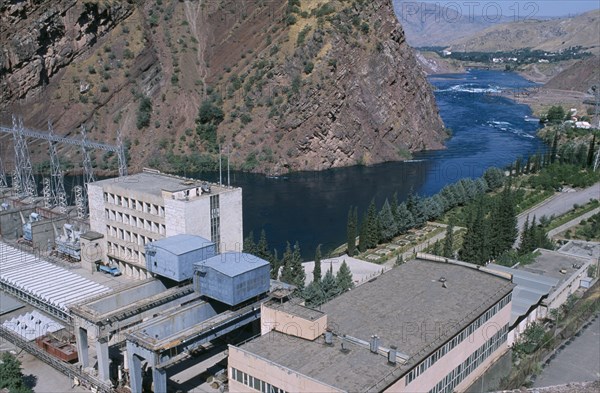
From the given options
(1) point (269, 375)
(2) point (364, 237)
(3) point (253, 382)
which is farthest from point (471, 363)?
(2) point (364, 237)

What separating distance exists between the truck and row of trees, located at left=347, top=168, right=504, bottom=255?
1742 cm

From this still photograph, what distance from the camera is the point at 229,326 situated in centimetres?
2708

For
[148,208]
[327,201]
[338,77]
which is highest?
[338,77]

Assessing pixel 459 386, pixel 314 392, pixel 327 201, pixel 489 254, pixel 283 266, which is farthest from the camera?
pixel 327 201

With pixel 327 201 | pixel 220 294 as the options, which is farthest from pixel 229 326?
pixel 327 201

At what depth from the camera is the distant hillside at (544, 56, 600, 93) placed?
146 metres

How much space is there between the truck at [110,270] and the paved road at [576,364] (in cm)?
2325

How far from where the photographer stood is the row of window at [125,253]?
36.1 metres

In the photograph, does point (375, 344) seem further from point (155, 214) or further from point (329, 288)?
point (155, 214)

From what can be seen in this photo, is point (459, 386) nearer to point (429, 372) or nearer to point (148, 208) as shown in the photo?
point (429, 372)

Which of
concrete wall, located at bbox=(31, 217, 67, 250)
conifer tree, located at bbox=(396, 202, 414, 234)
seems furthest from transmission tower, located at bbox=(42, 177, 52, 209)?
conifer tree, located at bbox=(396, 202, 414, 234)

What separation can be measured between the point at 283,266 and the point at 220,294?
13676 millimetres

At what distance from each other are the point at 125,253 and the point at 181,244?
8054mm

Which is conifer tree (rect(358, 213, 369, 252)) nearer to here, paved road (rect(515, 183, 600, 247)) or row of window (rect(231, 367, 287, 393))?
paved road (rect(515, 183, 600, 247))
